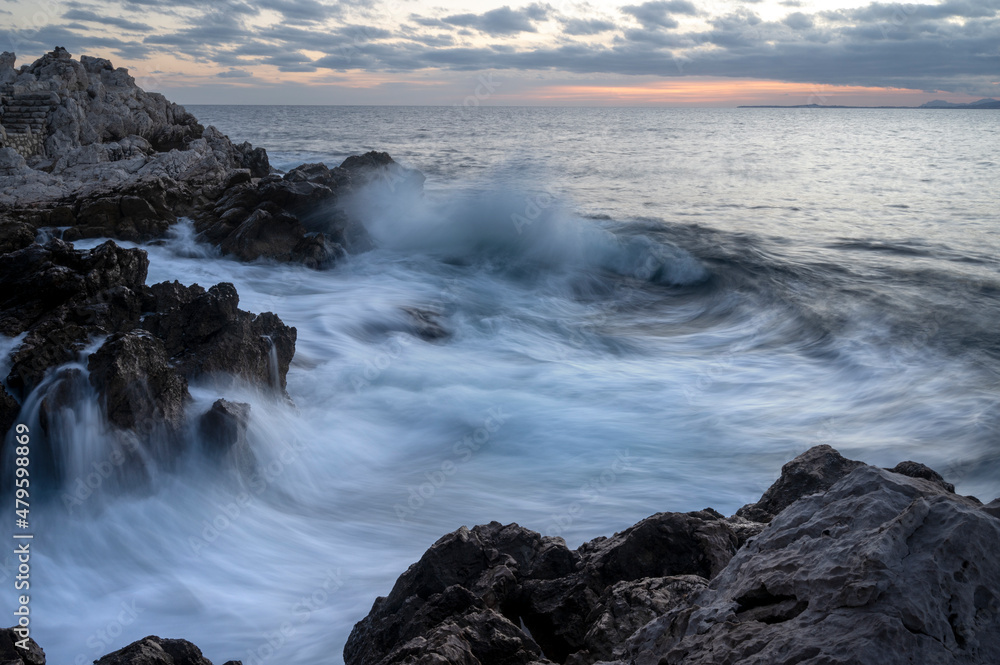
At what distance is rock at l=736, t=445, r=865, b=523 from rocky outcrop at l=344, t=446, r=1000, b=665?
11.6 inches

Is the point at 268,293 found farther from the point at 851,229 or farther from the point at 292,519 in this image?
the point at 851,229

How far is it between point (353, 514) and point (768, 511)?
11.7 ft

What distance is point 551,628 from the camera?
3279 millimetres

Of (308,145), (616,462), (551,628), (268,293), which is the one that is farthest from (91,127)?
(308,145)

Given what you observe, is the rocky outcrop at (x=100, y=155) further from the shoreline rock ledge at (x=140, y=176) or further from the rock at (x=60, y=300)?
the rock at (x=60, y=300)

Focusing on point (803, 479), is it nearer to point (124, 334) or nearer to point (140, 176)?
point (124, 334)

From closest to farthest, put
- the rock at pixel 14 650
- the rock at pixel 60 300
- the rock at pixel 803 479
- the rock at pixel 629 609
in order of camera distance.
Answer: the rock at pixel 629 609, the rock at pixel 14 650, the rock at pixel 803 479, the rock at pixel 60 300

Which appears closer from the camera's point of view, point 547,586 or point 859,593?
point 859,593

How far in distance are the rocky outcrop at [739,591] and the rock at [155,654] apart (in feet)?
2.59

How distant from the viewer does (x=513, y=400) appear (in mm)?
8367

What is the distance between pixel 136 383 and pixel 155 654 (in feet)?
9.80

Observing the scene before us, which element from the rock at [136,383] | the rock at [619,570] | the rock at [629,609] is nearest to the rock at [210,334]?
the rock at [136,383]

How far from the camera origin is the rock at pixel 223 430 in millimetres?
5785

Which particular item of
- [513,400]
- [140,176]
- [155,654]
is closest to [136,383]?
[155,654]
